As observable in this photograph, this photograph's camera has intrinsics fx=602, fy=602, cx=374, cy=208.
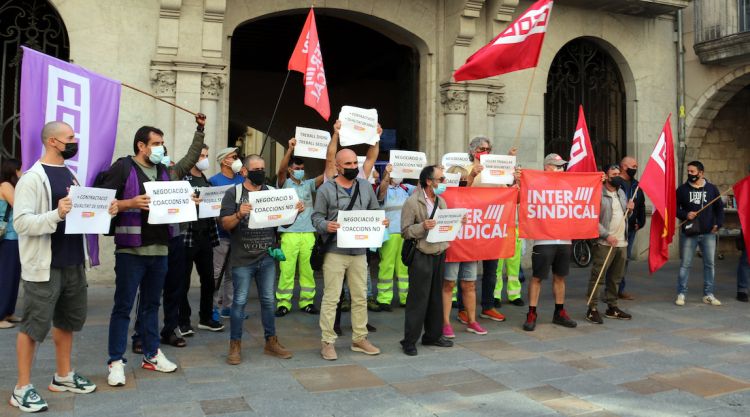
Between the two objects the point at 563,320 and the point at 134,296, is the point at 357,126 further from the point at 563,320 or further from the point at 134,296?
the point at 563,320

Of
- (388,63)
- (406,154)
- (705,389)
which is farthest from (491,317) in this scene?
(388,63)

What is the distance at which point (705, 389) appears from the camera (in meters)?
4.70

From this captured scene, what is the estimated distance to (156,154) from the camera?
4773 millimetres

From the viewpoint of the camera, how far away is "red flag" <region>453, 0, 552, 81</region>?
7.12m

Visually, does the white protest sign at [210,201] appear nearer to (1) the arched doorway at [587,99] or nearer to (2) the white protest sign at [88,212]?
(2) the white protest sign at [88,212]

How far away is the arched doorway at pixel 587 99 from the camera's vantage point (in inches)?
489

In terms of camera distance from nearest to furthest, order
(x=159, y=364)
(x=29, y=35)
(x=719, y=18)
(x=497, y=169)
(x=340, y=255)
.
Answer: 1. (x=159, y=364)
2. (x=340, y=255)
3. (x=497, y=169)
4. (x=29, y=35)
5. (x=719, y=18)

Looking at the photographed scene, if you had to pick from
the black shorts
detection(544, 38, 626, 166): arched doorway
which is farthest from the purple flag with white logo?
detection(544, 38, 626, 166): arched doorway

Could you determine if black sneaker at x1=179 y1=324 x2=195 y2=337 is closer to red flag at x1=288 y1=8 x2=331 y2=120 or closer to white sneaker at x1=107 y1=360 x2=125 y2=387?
white sneaker at x1=107 y1=360 x2=125 y2=387

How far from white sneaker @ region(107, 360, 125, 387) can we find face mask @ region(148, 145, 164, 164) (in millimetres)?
1592

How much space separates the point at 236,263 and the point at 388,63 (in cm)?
1285

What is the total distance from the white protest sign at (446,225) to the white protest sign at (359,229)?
55 centimetres

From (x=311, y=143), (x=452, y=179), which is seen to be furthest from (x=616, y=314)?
(x=311, y=143)

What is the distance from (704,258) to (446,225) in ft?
15.4
